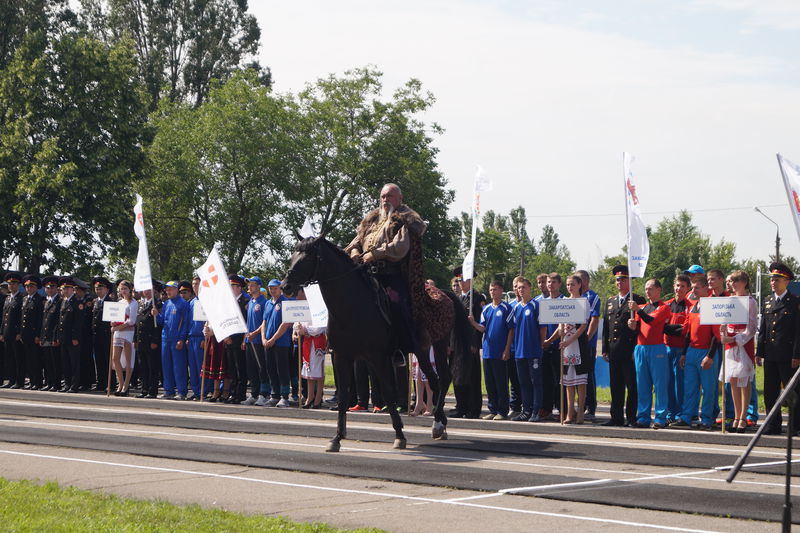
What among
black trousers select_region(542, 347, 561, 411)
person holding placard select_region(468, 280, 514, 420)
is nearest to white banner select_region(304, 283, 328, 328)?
person holding placard select_region(468, 280, 514, 420)

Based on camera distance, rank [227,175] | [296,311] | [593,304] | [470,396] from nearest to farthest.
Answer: [593,304] < [470,396] < [296,311] < [227,175]

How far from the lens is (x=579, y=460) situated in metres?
11.3

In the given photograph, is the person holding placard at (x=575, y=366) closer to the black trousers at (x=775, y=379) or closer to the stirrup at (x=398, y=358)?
the black trousers at (x=775, y=379)

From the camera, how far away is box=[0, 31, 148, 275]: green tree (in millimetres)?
38438

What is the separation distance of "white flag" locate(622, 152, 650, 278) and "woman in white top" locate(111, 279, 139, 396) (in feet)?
39.4

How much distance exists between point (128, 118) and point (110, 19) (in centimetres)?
2451

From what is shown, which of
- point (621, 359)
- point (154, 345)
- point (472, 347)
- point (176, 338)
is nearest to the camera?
point (621, 359)

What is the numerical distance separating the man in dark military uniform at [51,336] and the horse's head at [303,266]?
1458cm

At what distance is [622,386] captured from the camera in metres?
15.8

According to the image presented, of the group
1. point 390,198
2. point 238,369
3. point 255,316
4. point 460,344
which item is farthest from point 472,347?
point 390,198

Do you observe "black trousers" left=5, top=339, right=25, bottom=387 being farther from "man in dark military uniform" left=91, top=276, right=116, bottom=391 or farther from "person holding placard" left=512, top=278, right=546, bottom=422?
"person holding placard" left=512, top=278, right=546, bottom=422

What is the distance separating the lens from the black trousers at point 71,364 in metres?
24.3

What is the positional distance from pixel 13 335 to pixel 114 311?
410 centimetres

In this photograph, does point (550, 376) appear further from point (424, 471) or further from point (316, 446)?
point (424, 471)
